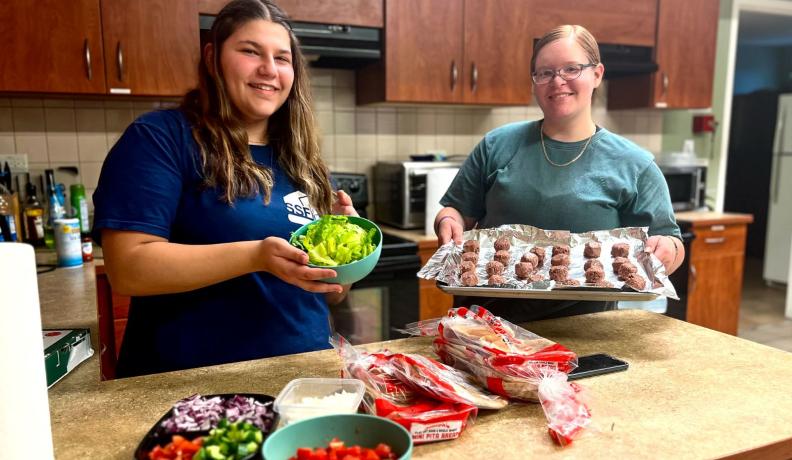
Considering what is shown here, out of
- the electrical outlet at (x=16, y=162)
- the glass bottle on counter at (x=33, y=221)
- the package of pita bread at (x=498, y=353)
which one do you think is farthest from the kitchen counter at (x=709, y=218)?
the electrical outlet at (x=16, y=162)

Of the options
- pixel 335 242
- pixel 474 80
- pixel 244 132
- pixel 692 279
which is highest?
pixel 474 80

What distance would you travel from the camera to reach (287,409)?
86 centimetres

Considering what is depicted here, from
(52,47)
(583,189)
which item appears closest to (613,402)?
(583,189)

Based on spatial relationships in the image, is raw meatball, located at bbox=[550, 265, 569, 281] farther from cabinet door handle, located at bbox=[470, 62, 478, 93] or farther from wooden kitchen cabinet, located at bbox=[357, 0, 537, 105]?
cabinet door handle, located at bbox=[470, 62, 478, 93]

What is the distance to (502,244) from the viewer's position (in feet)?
5.26

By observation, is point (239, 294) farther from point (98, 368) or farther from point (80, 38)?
point (80, 38)

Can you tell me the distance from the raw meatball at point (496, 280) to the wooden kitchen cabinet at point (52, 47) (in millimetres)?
1947

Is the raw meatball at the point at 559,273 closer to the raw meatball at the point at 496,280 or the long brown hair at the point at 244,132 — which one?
the raw meatball at the point at 496,280

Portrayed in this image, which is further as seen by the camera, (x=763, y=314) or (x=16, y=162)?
(x=763, y=314)

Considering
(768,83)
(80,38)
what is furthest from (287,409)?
(768,83)

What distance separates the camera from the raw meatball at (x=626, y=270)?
140cm

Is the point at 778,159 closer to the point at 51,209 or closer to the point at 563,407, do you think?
the point at 563,407

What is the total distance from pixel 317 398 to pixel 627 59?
3.16 metres

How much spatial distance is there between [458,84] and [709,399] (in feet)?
7.57
